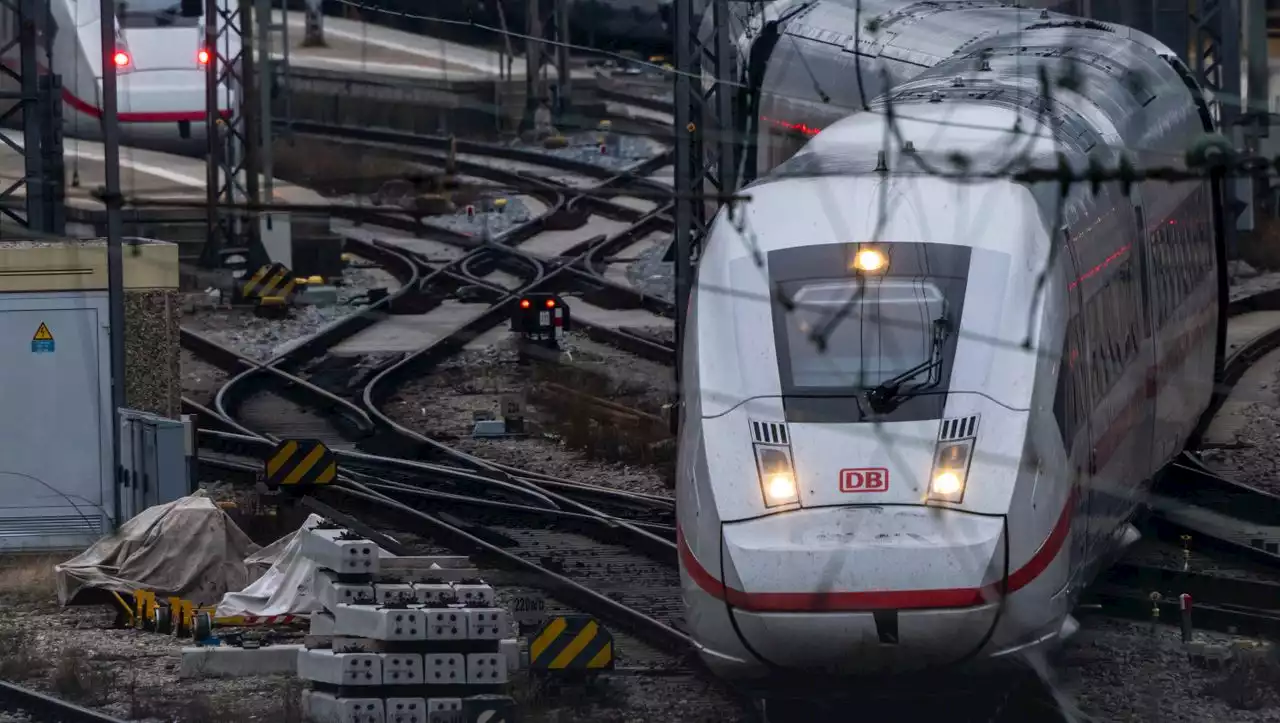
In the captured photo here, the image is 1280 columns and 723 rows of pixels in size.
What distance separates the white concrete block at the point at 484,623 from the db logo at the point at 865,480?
5.89 feet

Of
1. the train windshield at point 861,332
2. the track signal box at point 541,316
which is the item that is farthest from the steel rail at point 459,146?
the train windshield at point 861,332

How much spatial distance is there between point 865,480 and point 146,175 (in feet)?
66.0

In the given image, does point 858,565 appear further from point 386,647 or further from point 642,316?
point 642,316

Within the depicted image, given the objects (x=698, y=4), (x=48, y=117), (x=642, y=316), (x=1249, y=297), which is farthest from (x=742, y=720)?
(x=1249, y=297)

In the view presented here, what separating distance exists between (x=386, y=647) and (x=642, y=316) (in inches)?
524

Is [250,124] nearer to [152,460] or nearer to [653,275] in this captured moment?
[653,275]

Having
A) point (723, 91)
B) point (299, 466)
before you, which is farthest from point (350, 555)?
point (723, 91)

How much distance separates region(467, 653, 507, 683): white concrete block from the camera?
27.4 feet

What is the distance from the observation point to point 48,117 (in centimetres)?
1489

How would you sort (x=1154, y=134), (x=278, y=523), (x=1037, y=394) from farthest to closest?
(x=278, y=523), (x=1154, y=134), (x=1037, y=394)

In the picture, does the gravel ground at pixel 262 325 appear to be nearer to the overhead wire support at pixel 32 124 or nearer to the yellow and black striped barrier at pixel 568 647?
the overhead wire support at pixel 32 124

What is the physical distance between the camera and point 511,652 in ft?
29.1

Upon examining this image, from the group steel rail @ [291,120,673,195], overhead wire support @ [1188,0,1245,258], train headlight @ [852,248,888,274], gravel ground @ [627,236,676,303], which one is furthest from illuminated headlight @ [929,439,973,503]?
steel rail @ [291,120,673,195]

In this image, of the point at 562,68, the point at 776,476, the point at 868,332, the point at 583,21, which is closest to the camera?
the point at 776,476
